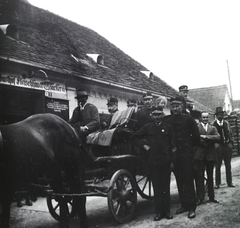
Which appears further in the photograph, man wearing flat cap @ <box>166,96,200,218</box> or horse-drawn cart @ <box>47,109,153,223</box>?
man wearing flat cap @ <box>166,96,200,218</box>

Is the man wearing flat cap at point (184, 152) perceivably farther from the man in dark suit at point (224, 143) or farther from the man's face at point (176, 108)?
the man in dark suit at point (224, 143)

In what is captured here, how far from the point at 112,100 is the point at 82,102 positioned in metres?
0.99

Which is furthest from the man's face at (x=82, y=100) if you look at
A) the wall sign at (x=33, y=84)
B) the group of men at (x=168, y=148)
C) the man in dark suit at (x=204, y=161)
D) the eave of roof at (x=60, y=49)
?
the eave of roof at (x=60, y=49)

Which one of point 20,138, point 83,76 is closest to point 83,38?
point 83,76

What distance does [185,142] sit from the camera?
515 cm

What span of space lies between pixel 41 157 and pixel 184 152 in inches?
92.6

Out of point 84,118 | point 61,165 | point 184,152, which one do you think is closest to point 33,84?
point 84,118

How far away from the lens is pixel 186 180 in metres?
5.04

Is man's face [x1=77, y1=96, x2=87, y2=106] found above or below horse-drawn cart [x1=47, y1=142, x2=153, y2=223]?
above

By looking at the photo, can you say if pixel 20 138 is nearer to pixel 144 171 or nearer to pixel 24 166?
pixel 24 166

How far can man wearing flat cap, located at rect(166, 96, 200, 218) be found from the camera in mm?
5004

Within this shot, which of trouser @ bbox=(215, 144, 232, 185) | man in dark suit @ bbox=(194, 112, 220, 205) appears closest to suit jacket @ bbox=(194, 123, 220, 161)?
man in dark suit @ bbox=(194, 112, 220, 205)

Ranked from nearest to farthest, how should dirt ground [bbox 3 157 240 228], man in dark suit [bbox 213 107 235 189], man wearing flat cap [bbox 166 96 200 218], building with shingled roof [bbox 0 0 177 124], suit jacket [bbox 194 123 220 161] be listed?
dirt ground [bbox 3 157 240 228]
man wearing flat cap [bbox 166 96 200 218]
suit jacket [bbox 194 123 220 161]
man in dark suit [bbox 213 107 235 189]
building with shingled roof [bbox 0 0 177 124]

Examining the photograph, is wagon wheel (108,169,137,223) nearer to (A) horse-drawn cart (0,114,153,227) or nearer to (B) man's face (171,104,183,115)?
(A) horse-drawn cart (0,114,153,227)
